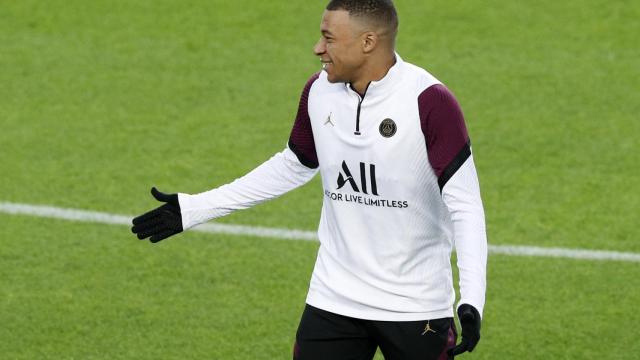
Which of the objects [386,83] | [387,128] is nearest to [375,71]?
[386,83]

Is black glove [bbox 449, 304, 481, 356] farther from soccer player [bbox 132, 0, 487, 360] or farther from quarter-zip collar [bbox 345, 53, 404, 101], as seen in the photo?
quarter-zip collar [bbox 345, 53, 404, 101]

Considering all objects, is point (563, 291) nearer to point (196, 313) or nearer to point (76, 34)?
point (196, 313)

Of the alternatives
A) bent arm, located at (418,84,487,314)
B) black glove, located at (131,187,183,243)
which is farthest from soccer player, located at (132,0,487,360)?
black glove, located at (131,187,183,243)

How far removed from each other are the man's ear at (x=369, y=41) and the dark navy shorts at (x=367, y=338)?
1.00 m

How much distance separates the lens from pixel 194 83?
1223 centimetres

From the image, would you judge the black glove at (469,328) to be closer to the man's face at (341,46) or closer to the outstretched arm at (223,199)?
the man's face at (341,46)

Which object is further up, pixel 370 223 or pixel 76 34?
pixel 370 223

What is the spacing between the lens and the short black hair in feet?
18.4

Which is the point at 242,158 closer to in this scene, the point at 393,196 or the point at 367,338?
the point at 367,338

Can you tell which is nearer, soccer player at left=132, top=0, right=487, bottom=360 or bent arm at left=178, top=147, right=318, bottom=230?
soccer player at left=132, top=0, right=487, bottom=360

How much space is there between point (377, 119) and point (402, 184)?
25 centimetres

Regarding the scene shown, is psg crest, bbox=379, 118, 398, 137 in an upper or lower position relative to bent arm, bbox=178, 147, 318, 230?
upper

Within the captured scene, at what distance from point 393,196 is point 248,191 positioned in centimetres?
72

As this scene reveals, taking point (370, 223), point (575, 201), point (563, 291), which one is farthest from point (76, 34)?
point (370, 223)
